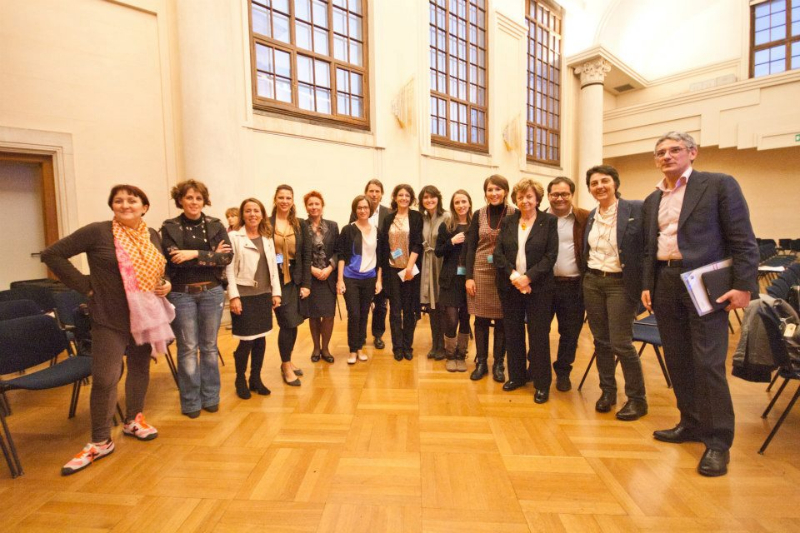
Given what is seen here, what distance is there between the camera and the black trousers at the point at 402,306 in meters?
3.67

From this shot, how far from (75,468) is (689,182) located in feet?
11.4

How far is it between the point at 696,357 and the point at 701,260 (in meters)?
0.50

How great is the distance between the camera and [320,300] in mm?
3443

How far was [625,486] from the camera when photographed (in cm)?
186

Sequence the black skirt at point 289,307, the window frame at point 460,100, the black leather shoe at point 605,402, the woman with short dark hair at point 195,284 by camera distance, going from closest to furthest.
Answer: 1. the woman with short dark hair at point 195,284
2. the black leather shoe at point 605,402
3. the black skirt at point 289,307
4. the window frame at point 460,100

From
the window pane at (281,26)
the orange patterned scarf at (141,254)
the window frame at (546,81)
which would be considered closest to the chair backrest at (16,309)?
the orange patterned scarf at (141,254)

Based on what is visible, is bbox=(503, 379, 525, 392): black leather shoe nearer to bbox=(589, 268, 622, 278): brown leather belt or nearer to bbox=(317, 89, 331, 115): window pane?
bbox=(589, 268, 622, 278): brown leather belt

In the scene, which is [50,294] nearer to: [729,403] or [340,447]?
[340,447]

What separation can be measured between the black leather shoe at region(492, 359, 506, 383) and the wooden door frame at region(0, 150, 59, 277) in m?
5.22

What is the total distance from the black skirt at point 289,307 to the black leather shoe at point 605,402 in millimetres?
2223

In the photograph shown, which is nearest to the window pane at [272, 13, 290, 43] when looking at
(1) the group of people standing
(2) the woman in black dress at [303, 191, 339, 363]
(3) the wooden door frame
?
(3) the wooden door frame

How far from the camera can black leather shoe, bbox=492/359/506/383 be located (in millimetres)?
3195

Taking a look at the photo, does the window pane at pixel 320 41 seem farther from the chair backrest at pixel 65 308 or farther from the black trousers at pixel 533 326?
the black trousers at pixel 533 326

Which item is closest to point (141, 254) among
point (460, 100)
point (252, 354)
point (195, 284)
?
point (195, 284)
